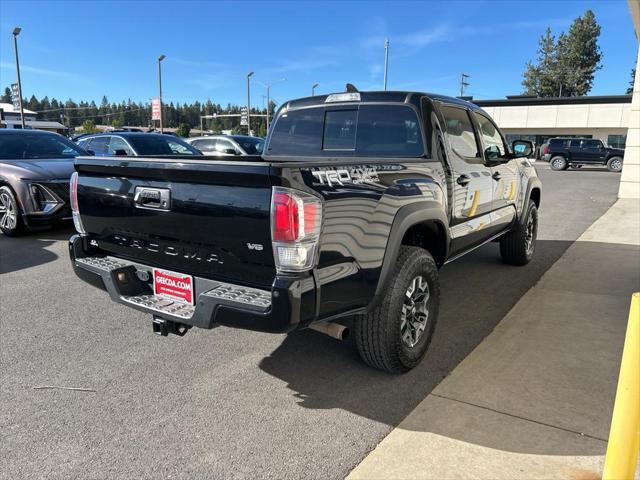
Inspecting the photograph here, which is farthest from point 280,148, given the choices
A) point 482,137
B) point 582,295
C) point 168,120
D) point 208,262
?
point 168,120

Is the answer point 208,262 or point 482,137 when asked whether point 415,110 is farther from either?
point 208,262

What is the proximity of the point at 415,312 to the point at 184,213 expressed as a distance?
1695mm

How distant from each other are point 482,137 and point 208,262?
3292 millimetres

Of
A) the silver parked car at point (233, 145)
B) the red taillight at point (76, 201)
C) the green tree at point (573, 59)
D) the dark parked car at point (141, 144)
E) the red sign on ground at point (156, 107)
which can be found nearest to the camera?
the red taillight at point (76, 201)

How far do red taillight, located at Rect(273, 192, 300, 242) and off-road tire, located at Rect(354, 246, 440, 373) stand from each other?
0.87 m

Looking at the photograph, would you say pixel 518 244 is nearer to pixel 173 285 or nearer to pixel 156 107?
pixel 173 285

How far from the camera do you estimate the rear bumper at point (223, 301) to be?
242 cm

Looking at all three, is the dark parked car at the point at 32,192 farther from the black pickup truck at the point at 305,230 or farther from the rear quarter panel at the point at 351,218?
the rear quarter panel at the point at 351,218

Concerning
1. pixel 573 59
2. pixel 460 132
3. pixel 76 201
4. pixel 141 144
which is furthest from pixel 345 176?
pixel 573 59

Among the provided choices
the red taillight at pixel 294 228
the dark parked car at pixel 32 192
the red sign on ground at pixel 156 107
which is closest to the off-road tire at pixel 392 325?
the red taillight at pixel 294 228

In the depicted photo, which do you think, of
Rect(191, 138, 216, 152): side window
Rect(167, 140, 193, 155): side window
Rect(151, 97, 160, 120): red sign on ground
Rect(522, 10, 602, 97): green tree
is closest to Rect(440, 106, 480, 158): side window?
Rect(167, 140, 193, 155): side window

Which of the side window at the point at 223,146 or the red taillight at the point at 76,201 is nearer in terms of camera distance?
the red taillight at the point at 76,201

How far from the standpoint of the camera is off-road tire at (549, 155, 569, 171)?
91.5 ft

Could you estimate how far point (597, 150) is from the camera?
27.1 meters
